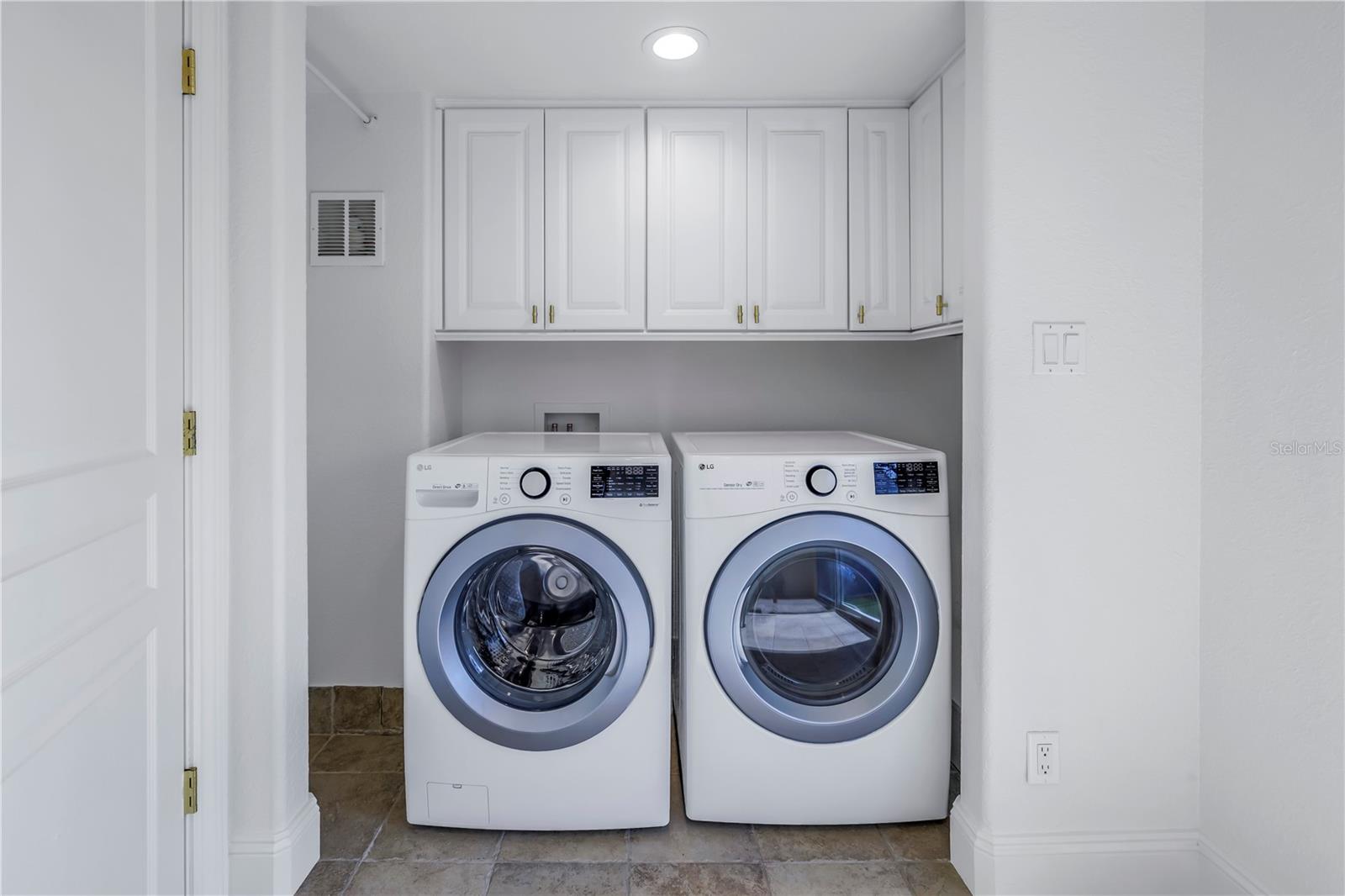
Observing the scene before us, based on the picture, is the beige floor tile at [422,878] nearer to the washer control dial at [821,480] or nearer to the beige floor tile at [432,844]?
the beige floor tile at [432,844]

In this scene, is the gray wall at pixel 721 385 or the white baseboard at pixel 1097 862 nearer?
the white baseboard at pixel 1097 862

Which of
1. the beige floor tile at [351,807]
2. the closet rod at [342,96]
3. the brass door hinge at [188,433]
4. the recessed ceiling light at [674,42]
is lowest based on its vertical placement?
the beige floor tile at [351,807]

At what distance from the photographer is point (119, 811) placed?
1245mm

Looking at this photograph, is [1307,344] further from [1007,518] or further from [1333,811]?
A: [1333,811]

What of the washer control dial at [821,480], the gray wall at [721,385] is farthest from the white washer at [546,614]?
the gray wall at [721,385]

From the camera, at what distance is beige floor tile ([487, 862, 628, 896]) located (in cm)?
166

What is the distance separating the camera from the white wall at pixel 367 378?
2299 millimetres

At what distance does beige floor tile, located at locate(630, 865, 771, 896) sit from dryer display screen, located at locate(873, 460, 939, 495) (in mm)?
963

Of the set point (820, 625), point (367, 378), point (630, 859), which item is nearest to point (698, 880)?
point (630, 859)

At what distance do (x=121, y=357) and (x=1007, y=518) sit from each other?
1.76m

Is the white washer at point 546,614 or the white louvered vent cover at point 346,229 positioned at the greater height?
the white louvered vent cover at point 346,229

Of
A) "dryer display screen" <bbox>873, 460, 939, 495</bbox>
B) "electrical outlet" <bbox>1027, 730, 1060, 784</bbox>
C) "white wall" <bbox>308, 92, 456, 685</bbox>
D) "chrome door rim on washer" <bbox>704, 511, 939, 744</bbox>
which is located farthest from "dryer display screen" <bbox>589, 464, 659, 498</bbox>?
"electrical outlet" <bbox>1027, 730, 1060, 784</bbox>

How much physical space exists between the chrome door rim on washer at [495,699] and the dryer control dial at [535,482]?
63 mm

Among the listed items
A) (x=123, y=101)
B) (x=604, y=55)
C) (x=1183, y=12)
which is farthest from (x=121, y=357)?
(x=1183, y=12)
